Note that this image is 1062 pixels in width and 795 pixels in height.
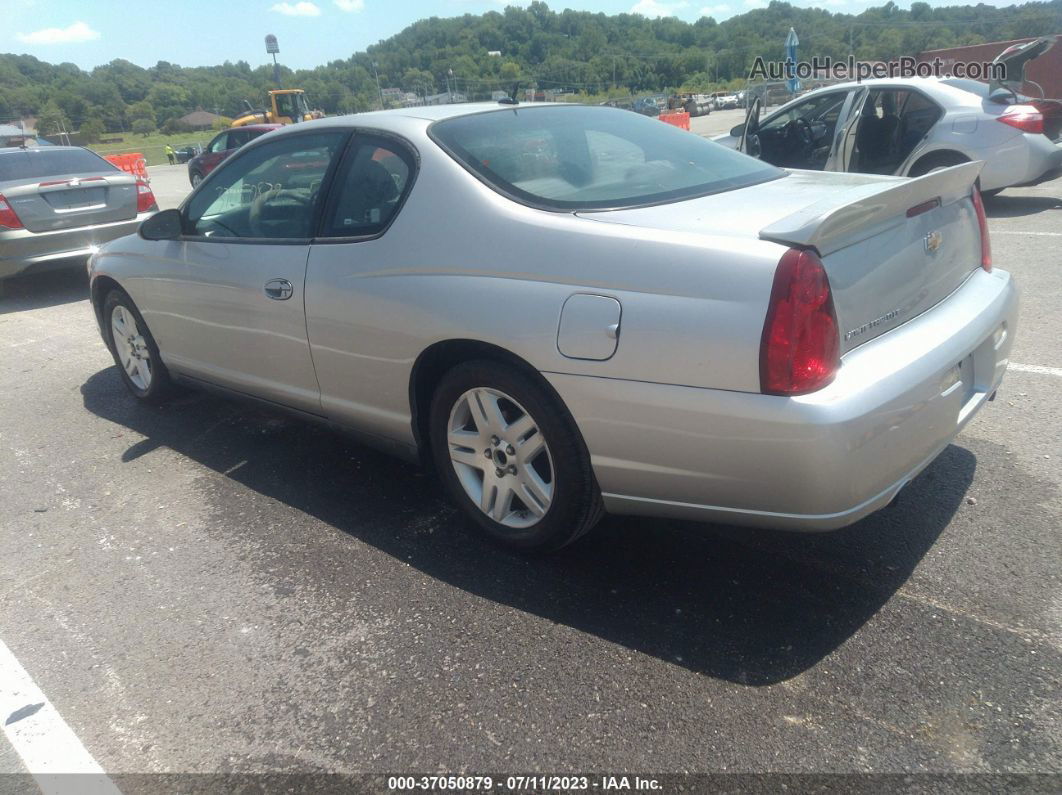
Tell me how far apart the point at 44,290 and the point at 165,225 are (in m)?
6.07

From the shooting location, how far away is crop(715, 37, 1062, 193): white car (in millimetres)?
7918

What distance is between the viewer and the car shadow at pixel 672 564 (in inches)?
101

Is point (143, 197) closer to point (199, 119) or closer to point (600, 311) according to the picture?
point (600, 311)

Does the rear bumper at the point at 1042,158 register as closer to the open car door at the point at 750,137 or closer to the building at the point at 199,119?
the open car door at the point at 750,137

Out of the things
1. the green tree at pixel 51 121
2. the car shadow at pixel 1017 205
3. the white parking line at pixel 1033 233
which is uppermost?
the green tree at pixel 51 121

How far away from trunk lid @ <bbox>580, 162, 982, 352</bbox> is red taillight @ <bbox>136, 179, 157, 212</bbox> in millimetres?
7663

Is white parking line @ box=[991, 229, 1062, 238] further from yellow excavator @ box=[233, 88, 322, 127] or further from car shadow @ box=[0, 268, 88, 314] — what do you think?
yellow excavator @ box=[233, 88, 322, 127]

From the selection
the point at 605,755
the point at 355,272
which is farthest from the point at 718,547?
the point at 355,272

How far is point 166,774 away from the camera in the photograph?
2.22m

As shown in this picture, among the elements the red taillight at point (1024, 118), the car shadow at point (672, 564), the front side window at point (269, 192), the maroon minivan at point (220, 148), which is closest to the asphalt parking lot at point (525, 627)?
the car shadow at point (672, 564)

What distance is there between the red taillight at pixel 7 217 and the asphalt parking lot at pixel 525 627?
15.9 feet

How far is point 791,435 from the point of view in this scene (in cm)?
227

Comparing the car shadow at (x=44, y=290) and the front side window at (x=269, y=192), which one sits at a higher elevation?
the front side window at (x=269, y=192)

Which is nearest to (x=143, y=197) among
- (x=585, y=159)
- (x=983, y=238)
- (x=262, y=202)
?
(x=262, y=202)
